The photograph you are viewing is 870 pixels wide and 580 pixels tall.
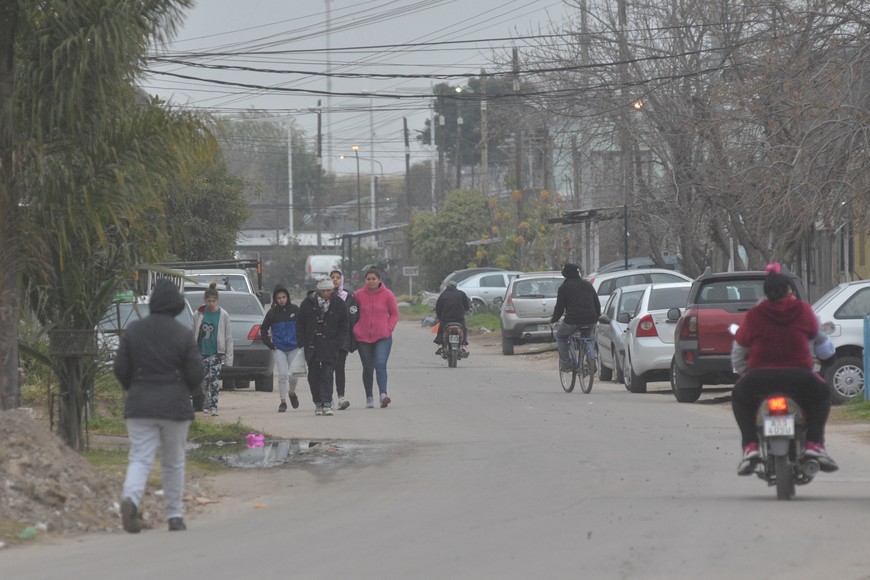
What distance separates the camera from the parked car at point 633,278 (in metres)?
29.6

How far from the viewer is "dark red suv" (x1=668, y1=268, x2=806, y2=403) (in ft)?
59.6

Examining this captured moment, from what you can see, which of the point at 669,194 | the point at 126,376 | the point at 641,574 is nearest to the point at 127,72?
the point at 126,376

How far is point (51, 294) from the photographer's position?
1270cm

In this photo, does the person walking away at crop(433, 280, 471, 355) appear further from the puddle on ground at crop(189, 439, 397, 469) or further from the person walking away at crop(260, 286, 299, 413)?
the puddle on ground at crop(189, 439, 397, 469)

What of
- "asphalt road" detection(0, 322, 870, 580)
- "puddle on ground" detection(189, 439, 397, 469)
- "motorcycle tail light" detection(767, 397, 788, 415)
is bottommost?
"puddle on ground" detection(189, 439, 397, 469)

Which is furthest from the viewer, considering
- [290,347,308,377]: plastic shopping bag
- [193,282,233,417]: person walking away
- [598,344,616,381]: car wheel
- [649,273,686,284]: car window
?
[649,273,686,284]: car window

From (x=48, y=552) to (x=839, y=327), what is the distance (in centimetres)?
1177

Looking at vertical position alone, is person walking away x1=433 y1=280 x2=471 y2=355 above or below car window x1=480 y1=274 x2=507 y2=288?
below

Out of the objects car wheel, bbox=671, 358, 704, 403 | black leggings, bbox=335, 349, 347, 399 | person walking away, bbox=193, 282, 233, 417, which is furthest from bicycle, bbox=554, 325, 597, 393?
person walking away, bbox=193, 282, 233, 417

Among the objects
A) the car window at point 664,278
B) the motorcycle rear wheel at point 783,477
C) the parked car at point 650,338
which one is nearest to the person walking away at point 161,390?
the motorcycle rear wheel at point 783,477

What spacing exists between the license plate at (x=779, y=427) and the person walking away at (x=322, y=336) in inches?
357

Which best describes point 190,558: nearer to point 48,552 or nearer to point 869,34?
point 48,552

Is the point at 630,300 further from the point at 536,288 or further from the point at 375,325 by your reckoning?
the point at 536,288

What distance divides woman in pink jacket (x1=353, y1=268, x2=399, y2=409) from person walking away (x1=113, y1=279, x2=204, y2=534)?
9.44m
